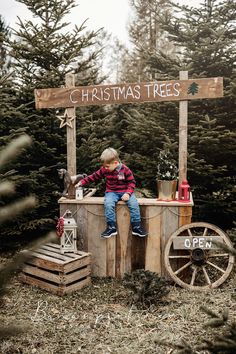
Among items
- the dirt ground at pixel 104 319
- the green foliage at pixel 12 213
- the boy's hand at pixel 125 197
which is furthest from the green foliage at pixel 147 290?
the green foliage at pixel 12 213

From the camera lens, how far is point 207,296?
4203 mm

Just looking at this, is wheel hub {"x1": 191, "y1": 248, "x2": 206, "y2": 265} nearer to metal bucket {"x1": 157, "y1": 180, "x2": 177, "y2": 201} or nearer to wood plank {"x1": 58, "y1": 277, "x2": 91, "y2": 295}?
metal bucket {"x1": 157, "y1": 180, "x2": 177, "y2": 201}

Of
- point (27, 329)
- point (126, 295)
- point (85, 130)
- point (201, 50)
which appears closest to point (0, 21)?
point (85, 130)

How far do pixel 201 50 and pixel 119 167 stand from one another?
2.46 m

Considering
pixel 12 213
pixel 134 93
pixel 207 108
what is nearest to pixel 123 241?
pixel 134 93

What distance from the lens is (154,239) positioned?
473 centimetres

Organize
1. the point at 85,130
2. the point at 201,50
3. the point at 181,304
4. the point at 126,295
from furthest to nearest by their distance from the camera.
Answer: the point at 85,130 → the point at 201,50 → the point at 126,295 → the point at 181,304

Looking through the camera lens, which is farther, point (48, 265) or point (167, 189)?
point (167, 189)

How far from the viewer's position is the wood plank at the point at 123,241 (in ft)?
15.6

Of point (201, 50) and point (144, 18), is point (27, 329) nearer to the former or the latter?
point (201, 50)

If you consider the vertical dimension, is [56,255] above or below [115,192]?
below

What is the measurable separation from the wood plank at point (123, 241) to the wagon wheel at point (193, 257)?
498 mm

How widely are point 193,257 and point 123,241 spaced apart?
2.83 feet

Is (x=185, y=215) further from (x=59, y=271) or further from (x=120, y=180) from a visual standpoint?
(x=59, y=271)
